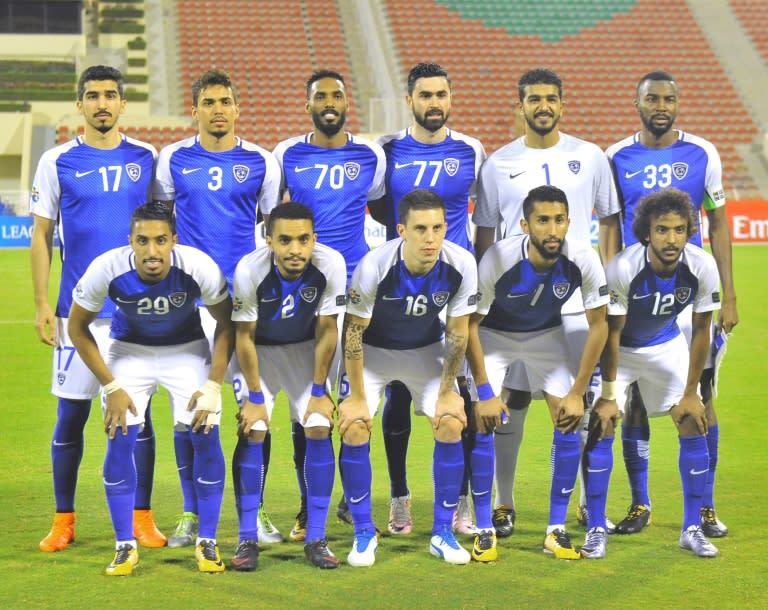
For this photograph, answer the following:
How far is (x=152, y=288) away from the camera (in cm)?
518

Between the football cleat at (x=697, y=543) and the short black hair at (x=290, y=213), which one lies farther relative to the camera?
the football cleat at (x=697, y=543)

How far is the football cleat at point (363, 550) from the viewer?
17.3 ft

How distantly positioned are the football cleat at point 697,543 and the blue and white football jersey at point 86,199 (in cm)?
303

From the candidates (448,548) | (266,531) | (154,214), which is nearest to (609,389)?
(448,548)

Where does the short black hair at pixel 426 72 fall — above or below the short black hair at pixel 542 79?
above

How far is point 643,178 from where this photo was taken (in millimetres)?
5996

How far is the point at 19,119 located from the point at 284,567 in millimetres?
24925

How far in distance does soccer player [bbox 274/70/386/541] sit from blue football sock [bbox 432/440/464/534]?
0.79 meters

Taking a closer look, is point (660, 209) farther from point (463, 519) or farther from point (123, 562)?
point (123, 562)

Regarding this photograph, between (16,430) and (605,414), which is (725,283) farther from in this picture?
(16,430)

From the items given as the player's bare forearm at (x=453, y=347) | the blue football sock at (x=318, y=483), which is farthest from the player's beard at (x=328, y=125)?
the blue football sock at (x=318, y=483)

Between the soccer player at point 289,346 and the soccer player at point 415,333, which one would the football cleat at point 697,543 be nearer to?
the soccer player at point 415,333

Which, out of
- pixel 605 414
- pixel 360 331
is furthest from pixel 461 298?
pixel 605 414

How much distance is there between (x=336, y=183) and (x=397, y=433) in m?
1.37
